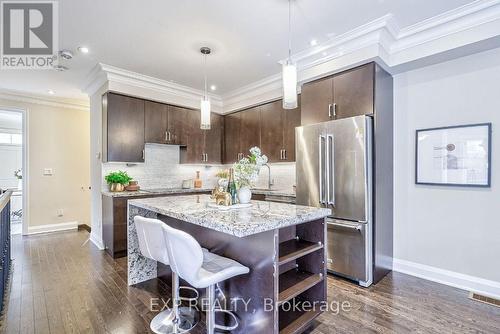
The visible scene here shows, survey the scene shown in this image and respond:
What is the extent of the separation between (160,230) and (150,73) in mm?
3058

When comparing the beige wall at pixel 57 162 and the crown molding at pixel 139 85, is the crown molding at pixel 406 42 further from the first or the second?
the beige wall at pixel 57 162

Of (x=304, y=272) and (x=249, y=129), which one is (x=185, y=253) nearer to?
(x=304, y=272)

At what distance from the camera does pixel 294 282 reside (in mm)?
1895

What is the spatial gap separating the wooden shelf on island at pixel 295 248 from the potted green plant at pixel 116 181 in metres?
3.11

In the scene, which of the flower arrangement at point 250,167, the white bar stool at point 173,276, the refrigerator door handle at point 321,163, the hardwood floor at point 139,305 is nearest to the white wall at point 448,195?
the hardwood floor at point 139,305

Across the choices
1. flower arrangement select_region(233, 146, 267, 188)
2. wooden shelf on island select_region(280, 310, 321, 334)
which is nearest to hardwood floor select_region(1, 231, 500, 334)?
wooden shelf on island select_region(280, 310, 321, 334)

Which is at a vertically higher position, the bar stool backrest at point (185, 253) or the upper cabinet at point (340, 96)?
the upper cabinet at point (340, 96)

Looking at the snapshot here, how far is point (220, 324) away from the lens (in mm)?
2074

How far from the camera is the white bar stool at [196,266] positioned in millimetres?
1559

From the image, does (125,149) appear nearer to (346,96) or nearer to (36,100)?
(36,100)

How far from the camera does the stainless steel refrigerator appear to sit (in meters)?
2.81

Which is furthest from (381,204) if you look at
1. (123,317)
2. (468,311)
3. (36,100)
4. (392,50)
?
(36,100)

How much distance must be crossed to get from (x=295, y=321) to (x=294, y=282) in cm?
27

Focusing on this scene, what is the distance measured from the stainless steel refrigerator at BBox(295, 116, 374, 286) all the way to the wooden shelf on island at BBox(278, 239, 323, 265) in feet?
3.55
